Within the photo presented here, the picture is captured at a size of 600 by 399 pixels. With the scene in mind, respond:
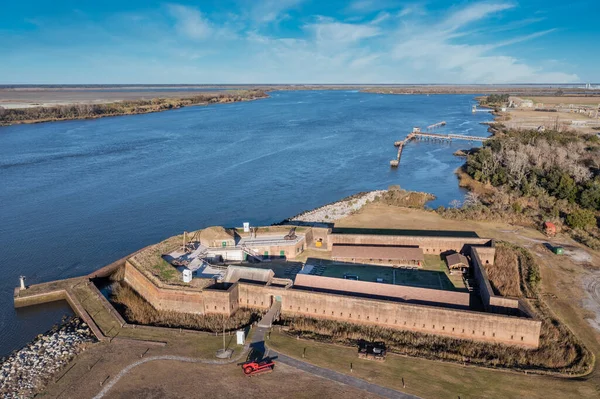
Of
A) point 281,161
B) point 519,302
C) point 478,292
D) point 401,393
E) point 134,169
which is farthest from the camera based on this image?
point 281,161

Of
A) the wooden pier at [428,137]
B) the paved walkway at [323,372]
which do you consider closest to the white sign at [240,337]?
the paved walkway at [323,372]

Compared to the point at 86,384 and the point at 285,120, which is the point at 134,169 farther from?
the point at 285,120

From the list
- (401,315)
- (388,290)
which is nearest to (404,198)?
(388,290)

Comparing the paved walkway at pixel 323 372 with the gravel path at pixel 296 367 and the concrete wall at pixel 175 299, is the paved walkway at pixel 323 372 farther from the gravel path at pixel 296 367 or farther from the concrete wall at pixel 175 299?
the concrete wall at pixel 175 299

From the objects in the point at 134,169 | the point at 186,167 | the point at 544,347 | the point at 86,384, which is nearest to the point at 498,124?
the point at 186,167

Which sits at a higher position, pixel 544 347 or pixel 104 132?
pixel 104 132

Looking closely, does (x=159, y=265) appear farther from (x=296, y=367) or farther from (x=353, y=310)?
(x=353, y=310)
